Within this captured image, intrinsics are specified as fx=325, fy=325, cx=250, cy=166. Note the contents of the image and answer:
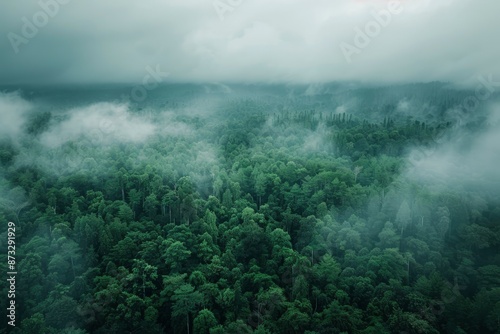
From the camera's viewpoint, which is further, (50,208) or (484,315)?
(50,208)

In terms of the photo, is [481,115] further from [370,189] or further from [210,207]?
[210,207]

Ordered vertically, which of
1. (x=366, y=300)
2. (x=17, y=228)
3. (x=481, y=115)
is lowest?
(x=366, y=300)

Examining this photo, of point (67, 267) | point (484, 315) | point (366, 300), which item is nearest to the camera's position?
point (484, 315)

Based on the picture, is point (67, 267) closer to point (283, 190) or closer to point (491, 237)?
point (283, 190)

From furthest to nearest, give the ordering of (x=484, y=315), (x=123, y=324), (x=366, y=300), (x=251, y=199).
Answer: (x=251, y=199), (x=366, y=300), (x=123, y=324), (x=484, y=315)

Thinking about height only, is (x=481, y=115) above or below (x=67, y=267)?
above

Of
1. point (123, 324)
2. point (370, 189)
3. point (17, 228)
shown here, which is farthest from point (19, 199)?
point (370, 189)
